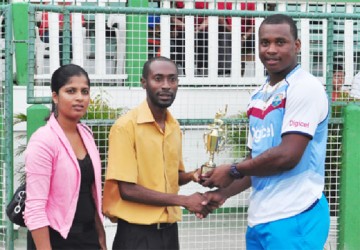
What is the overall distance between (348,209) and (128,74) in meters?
2.08

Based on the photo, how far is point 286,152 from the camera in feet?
13.6

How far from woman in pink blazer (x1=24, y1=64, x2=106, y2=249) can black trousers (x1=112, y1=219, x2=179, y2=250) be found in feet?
0.40

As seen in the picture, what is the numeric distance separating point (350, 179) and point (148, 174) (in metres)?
2.23

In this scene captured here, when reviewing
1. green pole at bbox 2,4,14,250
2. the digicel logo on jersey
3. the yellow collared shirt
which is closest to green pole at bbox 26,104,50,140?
green pole at bbox 2,4,14,250

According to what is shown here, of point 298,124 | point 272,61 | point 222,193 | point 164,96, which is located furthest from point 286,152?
point 164,96

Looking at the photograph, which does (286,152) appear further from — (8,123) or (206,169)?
(8,123)

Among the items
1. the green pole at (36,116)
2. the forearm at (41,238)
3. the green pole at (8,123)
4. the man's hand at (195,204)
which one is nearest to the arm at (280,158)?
the man's hand at (195,204)

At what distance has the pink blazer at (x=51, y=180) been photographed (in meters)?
4.24

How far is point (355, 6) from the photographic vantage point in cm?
820

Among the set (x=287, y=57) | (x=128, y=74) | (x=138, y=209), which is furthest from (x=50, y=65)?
(x=287, y=57)

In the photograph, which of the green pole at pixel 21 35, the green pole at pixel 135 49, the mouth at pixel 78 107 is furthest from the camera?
the green pole at pixel 21 35

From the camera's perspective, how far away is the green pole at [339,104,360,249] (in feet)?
20.5

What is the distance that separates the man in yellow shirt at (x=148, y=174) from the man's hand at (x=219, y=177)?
0.15 metres

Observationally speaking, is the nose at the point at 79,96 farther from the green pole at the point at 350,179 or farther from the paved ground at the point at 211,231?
the green pole at the point at 350,179
